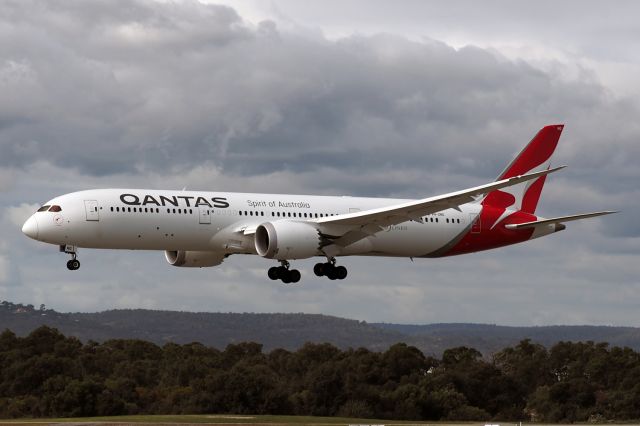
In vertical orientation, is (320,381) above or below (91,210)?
below

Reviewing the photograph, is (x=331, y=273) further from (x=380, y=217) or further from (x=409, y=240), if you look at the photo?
(x=380, y=217)

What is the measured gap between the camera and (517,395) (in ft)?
419

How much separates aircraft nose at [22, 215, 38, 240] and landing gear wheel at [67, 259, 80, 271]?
2.70 metres

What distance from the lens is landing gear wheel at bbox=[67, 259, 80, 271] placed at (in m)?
65.1

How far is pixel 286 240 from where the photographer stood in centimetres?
6519

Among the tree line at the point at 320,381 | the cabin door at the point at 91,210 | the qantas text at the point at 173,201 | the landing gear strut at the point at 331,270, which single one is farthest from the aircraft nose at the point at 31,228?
the tree line at the point at 320,381

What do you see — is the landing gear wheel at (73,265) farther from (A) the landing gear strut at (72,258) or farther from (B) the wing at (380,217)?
(B) the wing at (380,217)

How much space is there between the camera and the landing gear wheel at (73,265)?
65062mm

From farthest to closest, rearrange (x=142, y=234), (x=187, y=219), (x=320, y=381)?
(x=320, y=381) < (x=187, y=219) < (x=142, y=234)

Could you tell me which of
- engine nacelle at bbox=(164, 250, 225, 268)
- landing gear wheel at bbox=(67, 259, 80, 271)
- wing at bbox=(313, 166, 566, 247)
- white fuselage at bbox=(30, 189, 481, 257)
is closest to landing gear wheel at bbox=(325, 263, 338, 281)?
white fuselage at bbox=(30, 189, 481, 257)

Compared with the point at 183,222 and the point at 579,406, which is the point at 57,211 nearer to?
the point at 183,222

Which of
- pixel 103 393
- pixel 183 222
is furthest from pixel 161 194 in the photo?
pixel 103 393

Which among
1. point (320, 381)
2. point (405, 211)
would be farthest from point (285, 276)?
point (320, 381)

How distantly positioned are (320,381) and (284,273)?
51.6m
